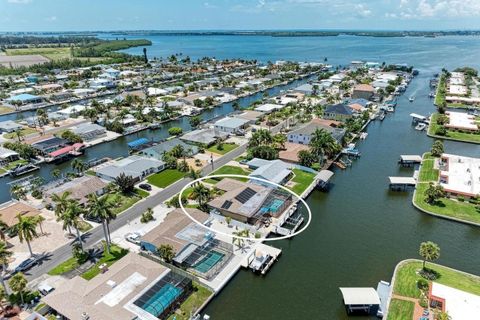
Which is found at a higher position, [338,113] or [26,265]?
[338,113]

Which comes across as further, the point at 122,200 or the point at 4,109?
the point at 4,109

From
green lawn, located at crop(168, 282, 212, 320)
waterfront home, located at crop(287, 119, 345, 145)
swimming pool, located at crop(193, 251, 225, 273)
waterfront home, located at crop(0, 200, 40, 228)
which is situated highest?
waterfront home, located at crop(287, 119, 345, 145)

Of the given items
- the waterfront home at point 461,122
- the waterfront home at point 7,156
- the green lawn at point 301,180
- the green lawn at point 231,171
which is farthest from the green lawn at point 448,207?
the waterfront home at point 7,156

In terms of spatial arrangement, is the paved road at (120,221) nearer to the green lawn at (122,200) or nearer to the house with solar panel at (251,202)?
the green lawn at (122,200)

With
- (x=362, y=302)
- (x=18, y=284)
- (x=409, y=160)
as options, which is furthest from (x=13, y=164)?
(x=409, y=160)

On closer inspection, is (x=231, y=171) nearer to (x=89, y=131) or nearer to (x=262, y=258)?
(x=262, y=258)

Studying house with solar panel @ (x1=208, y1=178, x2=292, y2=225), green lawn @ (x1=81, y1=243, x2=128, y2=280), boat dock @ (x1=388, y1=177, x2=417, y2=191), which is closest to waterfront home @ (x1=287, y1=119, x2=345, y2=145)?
boat dock @ (x1=388, y1=177, x2=417, y2=191)

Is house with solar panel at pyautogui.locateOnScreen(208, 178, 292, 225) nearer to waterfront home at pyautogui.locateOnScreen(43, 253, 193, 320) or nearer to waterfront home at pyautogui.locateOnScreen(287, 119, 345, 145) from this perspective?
waterfront home at pyautogui.locateOnScreen(43, 253, 193, 320)
